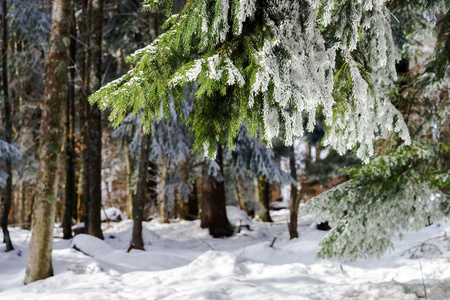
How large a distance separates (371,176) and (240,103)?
3239mm

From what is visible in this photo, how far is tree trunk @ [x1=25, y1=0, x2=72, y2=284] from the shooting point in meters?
5.58

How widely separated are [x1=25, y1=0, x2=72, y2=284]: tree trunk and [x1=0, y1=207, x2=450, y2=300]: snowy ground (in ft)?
1.28

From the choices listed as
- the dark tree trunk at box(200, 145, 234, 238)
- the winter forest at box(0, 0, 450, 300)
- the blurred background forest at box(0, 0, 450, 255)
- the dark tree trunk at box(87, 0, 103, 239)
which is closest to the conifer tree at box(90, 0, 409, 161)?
the winter forest at box(0, 0, 450, 300)

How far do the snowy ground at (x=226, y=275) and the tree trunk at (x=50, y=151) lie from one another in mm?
389

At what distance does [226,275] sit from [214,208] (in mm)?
6865

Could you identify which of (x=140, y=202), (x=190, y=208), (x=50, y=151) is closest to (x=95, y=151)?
(x=140, y=202)

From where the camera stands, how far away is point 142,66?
2760mm

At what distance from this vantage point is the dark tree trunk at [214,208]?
12703mm

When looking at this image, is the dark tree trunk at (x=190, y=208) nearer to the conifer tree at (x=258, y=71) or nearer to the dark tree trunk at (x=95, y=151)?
the dark tree trunk at (x=95, y=151)

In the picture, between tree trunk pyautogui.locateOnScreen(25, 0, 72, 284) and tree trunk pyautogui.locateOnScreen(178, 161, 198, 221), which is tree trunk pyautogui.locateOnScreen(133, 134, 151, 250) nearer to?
tree trunk pyautogui.locateOnScreen(25, 0, 72, 284)

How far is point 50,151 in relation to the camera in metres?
5.79

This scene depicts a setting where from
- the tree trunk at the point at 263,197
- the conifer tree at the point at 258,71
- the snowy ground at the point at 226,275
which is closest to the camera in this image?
the conifer tree at the point at 258,71

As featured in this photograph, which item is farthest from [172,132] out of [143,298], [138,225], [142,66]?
[142,66]

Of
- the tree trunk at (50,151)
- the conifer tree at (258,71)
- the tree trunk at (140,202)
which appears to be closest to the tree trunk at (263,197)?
the tree trunk at (140,202)
